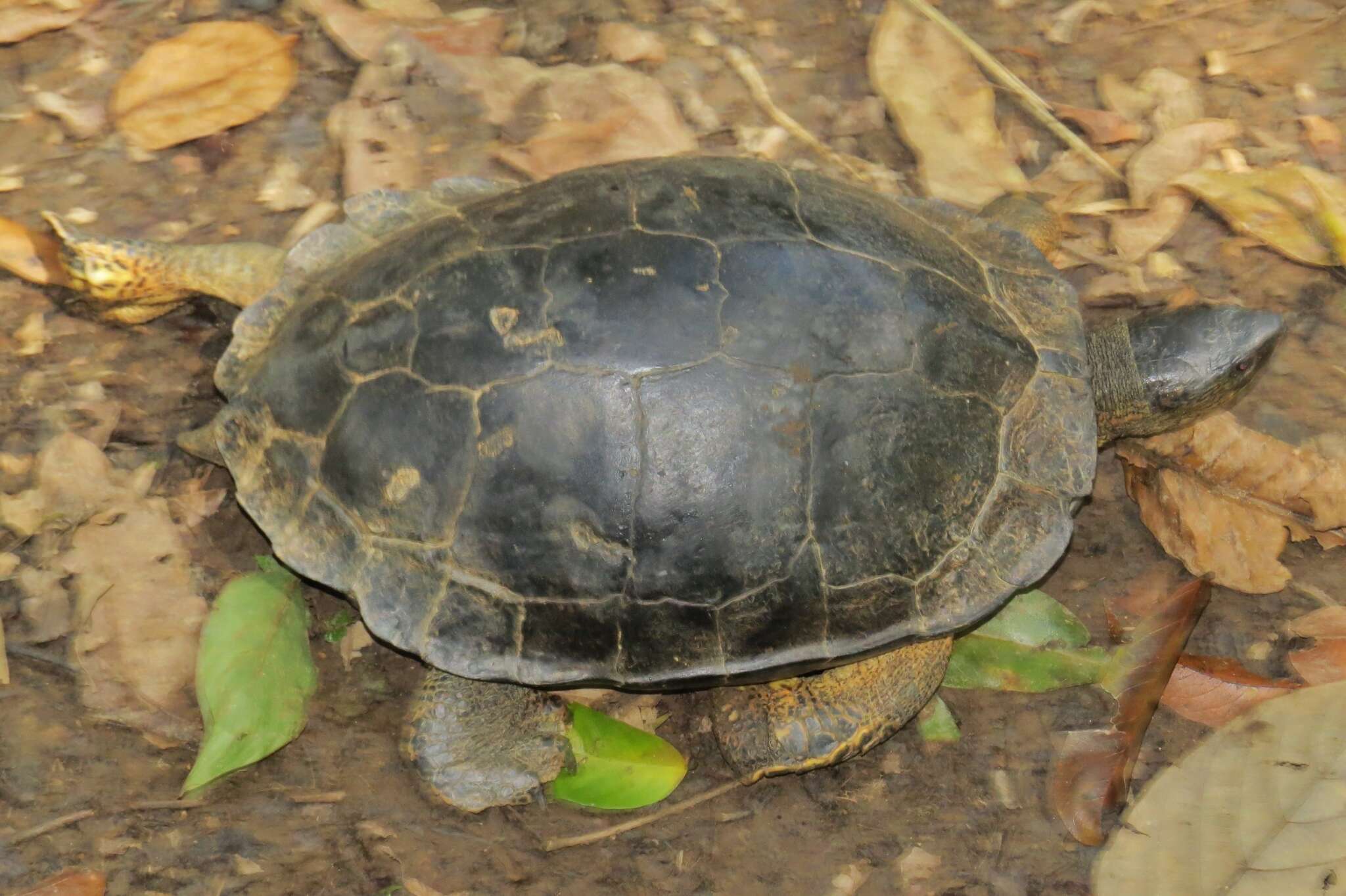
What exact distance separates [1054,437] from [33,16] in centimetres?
461

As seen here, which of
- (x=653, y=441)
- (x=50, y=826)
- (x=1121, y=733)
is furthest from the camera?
(x=1121, y=733)

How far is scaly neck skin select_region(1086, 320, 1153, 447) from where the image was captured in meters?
3.96

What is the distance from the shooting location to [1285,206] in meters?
4.61

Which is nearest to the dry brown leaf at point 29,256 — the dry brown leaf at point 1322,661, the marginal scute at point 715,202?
the marginal scute at point 715,202

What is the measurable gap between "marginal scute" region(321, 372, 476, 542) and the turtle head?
7.81 feet

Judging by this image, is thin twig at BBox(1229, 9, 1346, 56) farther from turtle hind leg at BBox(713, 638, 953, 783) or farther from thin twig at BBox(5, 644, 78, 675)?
thin twig at BBox(5, 644, 78, 675)

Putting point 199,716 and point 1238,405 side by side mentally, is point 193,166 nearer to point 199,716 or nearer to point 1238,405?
point 199,716

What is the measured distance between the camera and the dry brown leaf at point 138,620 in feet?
11.4

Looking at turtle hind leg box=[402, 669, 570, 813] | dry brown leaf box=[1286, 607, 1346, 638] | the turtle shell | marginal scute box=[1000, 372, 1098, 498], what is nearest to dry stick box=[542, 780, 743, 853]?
turtle hind leg box=[402, 669, 570, 813]

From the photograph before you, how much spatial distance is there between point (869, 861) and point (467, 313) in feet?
7.16

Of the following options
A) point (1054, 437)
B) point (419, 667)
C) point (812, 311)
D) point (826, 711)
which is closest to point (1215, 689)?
point (1054, 437)

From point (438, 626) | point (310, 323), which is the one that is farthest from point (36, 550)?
point (438, 626)

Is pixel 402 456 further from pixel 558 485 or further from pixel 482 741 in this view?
pixel 482 741

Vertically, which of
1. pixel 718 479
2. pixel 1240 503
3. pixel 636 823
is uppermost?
pixel 718 479
